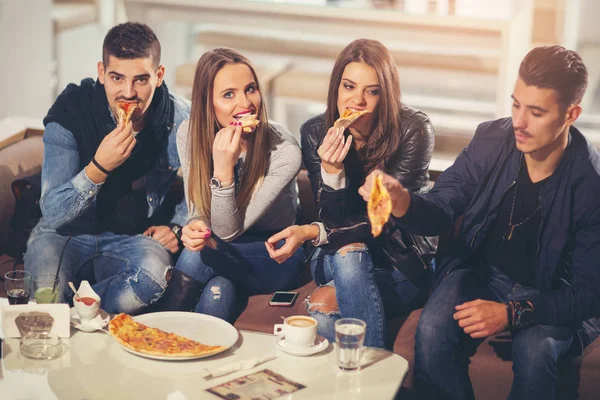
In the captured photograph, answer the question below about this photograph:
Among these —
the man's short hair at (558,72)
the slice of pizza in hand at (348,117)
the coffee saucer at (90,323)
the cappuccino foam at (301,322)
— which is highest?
the man's short hair at (558,72)

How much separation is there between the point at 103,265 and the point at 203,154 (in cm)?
56

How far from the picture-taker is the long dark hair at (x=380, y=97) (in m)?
2.58

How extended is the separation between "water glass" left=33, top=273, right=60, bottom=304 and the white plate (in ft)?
0.96

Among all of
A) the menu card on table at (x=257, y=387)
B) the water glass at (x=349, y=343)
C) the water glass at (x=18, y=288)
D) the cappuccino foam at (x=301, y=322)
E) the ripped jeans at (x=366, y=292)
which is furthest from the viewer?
the ripped jeans at (x=366, y=292)

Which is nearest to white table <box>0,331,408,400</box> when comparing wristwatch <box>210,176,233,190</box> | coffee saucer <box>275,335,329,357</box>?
coffee saucer <box>275,335,329,357</box>

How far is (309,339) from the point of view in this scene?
6.89ft

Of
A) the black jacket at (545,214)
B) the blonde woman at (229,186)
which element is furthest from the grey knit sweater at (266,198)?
the black jacket at (545,214)

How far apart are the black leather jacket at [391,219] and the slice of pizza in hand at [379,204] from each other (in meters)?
0.45

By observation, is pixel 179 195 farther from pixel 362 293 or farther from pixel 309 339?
pixel 309 339

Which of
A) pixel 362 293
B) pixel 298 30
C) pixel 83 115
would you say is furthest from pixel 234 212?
pixel 298 30

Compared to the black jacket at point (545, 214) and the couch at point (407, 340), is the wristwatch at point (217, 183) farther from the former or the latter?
the black jacket at point (545, 214)

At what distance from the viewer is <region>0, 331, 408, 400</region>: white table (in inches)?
75.4

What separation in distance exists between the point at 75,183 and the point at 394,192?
1.18 meters

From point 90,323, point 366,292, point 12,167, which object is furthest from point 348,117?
point 12,167
